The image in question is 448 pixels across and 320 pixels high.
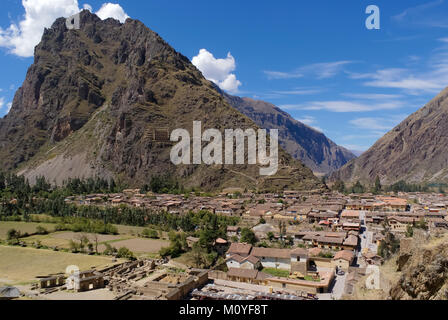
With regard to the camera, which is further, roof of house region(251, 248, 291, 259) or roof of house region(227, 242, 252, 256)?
roof of house region(227, 242, 252, 256)

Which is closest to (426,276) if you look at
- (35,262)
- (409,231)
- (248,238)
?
(248,238)

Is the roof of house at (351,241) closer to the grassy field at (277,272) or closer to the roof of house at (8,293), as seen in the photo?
the grassy field at (277,272)

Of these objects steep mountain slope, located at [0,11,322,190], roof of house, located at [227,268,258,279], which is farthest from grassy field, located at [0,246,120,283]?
steep mountain slope, located at [0,11,322,190]

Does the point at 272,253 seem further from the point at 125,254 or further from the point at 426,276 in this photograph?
the point at 426,276

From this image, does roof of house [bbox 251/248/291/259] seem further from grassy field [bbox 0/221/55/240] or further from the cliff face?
grassy field [bbox 0/221/55/240]

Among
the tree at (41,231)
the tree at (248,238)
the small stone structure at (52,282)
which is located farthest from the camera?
the tree at (41,231)

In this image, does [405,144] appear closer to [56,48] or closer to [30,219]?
[30,219]

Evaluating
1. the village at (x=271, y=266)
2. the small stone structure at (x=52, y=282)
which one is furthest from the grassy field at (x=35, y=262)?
the small stone structure at (x=52, y=282)
